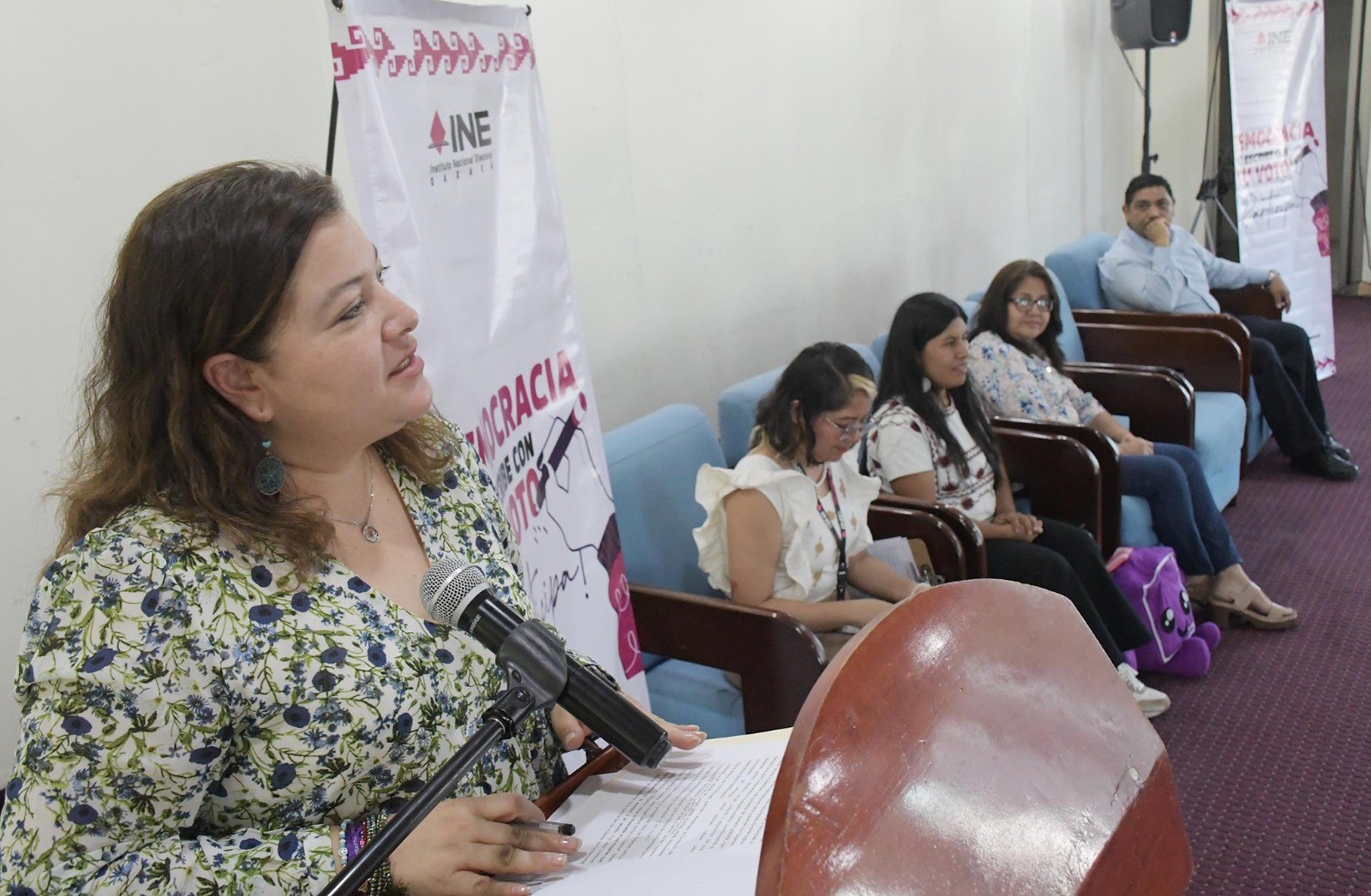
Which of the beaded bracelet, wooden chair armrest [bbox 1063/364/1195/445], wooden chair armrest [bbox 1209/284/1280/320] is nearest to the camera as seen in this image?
the beaded bracelet

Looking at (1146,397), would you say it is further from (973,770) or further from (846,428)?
(973,770)

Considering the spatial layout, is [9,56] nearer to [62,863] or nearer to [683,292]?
[62,863]

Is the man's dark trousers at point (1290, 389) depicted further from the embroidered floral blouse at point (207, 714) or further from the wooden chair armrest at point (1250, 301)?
the embroidered floral blouse at point (207, 714)

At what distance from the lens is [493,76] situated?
6.10 ft

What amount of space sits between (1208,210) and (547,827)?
23.3 ft

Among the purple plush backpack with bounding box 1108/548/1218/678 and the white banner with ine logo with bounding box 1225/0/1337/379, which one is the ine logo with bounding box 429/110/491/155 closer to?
the purple plush backpack with bounding box 1108/548/1218/678

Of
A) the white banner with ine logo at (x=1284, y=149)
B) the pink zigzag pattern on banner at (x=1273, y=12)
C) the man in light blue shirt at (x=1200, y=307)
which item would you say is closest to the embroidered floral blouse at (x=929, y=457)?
the man in light blue shirt at (x=1200, y=307)

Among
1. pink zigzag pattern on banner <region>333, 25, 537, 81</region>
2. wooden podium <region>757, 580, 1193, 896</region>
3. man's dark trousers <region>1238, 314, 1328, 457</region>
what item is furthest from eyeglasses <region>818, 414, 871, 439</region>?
man's dark trousers <region>1238, 314, 1328, 457</region>

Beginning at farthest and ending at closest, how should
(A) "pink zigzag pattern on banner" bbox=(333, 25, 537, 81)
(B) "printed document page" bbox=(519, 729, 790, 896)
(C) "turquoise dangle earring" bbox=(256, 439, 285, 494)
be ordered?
(A) "pink zigzag pattern on banner" bbox=(333, 25, 537, 81), (C) "turquoise dangle earring" bbox=(256, 439, 285, 494), (B) "printed document page" bbox=(519, 729, 790, 896)

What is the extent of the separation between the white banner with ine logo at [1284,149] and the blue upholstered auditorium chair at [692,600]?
Answer: 3545 mm

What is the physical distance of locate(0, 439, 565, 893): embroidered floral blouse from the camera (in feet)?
3.08

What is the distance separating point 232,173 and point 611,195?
85.6 inches

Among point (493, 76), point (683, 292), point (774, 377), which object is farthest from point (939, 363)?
point (493, 76)

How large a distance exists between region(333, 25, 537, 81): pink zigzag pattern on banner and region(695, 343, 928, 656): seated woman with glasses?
0.96 metres
